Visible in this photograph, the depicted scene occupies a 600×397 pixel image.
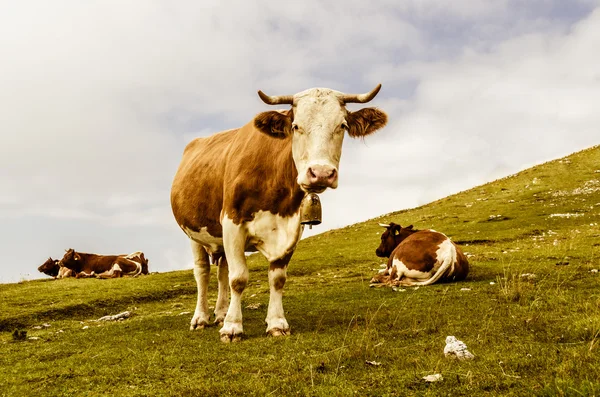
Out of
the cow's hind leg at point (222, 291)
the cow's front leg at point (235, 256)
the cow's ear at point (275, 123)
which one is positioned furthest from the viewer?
the cow's hind leg at point (222, 291)

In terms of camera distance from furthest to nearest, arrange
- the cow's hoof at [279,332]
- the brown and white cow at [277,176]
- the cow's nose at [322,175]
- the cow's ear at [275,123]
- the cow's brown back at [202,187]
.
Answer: the cow's brown back at [202,187]
the cow's ear at [275,123]
the cow's hoof at [279,332]
the brown and white cow at [277,176]
the cow's nose at [322,175]

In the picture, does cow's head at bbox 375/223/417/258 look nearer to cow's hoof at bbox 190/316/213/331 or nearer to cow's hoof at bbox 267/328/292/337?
cow's hoof at bbox 190/316/213/331

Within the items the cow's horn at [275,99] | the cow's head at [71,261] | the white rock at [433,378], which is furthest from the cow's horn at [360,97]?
the cow's head at [71,261]

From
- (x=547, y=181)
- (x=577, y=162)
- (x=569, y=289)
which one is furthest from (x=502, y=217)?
(x=569, y=289)

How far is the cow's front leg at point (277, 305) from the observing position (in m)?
7.66

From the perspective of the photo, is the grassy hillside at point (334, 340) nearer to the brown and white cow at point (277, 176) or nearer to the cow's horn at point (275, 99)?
the brown and white cow at point (277, 176)

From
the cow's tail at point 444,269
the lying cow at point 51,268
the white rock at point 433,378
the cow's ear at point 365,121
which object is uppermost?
the cow's ear at point 365,121

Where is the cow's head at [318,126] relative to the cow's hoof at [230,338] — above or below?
above

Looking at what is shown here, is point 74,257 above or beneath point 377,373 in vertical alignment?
above

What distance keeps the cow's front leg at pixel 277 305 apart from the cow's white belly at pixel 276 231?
0.61ft

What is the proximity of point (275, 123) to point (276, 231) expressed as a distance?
1643 mm

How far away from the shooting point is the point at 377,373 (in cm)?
498

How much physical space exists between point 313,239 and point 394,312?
23.1 m

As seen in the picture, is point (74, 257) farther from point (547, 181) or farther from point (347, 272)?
point (547, 181)
